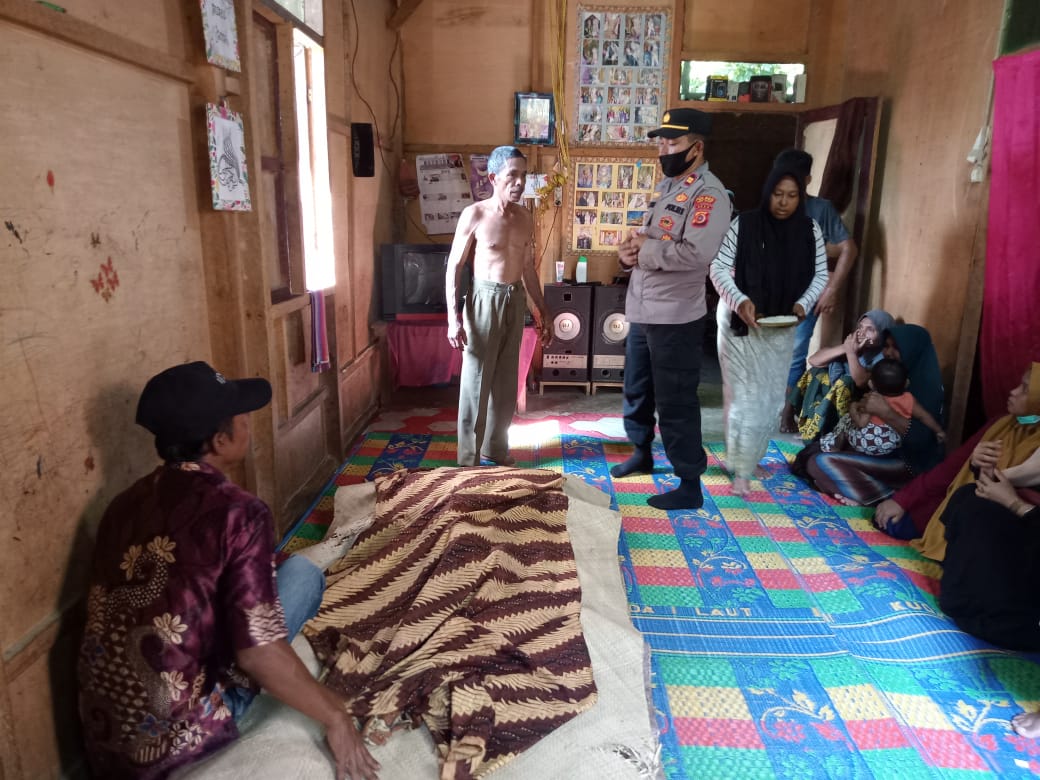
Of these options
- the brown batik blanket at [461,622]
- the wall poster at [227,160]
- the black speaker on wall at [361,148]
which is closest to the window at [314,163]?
the black speaker on wall at [361,148]

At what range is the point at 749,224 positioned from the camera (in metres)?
3.45

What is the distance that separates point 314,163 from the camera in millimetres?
3721

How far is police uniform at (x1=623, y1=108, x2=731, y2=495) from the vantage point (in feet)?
10.1

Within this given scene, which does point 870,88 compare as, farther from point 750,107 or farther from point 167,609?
point 167,609

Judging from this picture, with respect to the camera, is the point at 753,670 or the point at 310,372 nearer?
the point at 753,670

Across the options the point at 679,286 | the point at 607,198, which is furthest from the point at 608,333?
the point at 679,286

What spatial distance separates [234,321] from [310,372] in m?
1.03

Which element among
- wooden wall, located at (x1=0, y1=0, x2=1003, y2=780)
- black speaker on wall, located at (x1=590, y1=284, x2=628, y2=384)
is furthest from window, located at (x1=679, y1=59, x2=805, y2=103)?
black speaker on wall, located at (x1=590, y1=284, x2=628, y2=384)

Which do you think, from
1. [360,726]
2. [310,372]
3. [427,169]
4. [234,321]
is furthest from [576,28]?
[360,726]

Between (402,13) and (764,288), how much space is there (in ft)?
11.3

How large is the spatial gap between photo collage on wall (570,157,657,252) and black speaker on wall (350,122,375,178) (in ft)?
6.40

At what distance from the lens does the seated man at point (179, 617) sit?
4.68ft

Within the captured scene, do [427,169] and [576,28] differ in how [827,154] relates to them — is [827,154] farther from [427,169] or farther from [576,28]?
[427,169]

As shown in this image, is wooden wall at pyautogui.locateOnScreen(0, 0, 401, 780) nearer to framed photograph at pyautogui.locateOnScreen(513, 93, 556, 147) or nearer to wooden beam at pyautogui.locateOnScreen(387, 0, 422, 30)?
wooden beam at pyautogui.locateOnScreen(387, 0, 422, 30)
